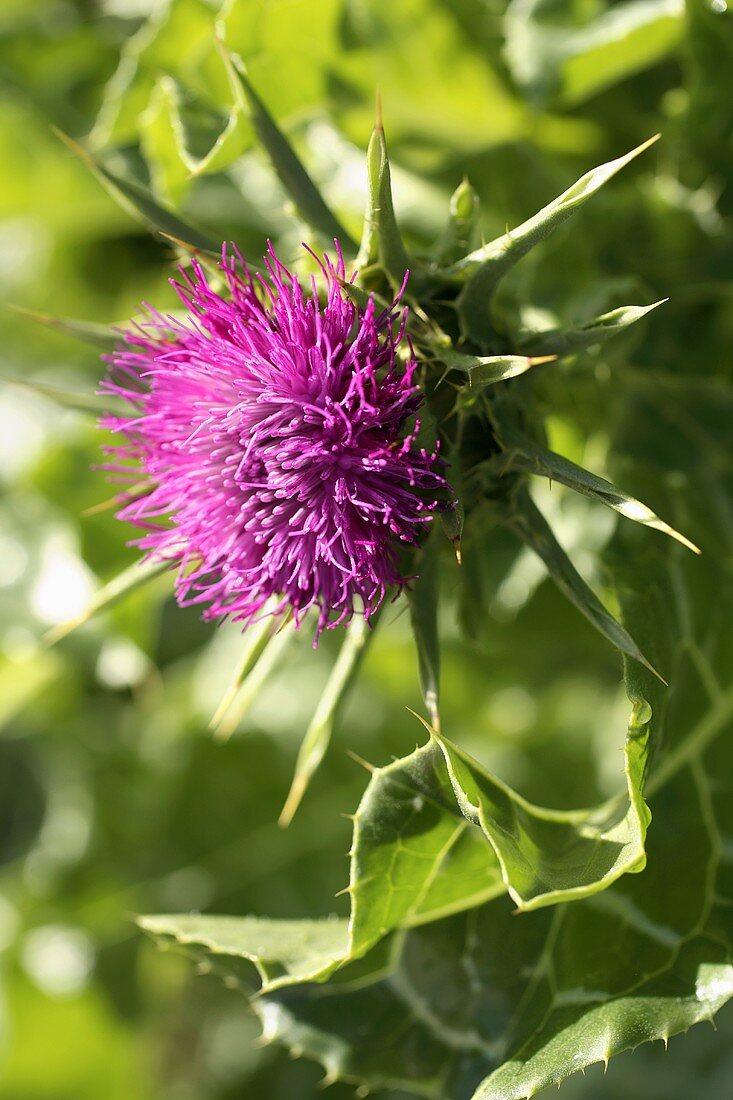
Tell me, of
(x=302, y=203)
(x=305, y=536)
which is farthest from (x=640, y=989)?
(x=302, y=203)

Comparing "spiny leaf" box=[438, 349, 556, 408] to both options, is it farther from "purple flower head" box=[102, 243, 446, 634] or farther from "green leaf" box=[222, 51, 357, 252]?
"green leaf" box=[222, 51, 357, 252]

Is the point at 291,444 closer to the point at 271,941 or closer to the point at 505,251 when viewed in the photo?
the point at 505,251

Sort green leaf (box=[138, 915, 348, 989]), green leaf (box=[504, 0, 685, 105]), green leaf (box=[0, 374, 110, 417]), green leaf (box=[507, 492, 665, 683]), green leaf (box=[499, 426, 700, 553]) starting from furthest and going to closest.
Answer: green leaf (box=[504, 0, 685, 105])
green leaf (box=[0, 374, 110, 417])
green leaf (box=[138, 915, 348, 989])
green leaf (box=[507, 492, 665, 683])
green leaf (box=[499, 426, 700, 553])

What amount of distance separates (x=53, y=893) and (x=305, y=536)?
199 centimetres

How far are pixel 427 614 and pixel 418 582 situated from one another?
0.13ft

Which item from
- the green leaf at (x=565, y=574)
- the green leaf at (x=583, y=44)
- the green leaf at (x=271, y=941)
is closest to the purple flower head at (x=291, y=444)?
the green leaf at (x=565, y=574)

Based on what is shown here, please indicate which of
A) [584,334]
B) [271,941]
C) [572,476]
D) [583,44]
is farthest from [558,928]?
[583,44]

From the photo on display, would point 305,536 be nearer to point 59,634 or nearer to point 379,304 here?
point 379,304

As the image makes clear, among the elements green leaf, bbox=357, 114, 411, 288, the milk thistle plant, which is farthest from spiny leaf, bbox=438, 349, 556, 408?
green leaf, bbox=357, 114, 411, 288

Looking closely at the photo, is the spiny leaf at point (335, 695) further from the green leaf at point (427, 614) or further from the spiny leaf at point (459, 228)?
the spiny leaf at point (459, 228)

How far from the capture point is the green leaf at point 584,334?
1110mm

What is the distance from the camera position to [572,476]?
110 centimetres

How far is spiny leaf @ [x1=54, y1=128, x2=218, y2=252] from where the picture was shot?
4.43ft

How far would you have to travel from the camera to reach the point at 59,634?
161 centimetres
